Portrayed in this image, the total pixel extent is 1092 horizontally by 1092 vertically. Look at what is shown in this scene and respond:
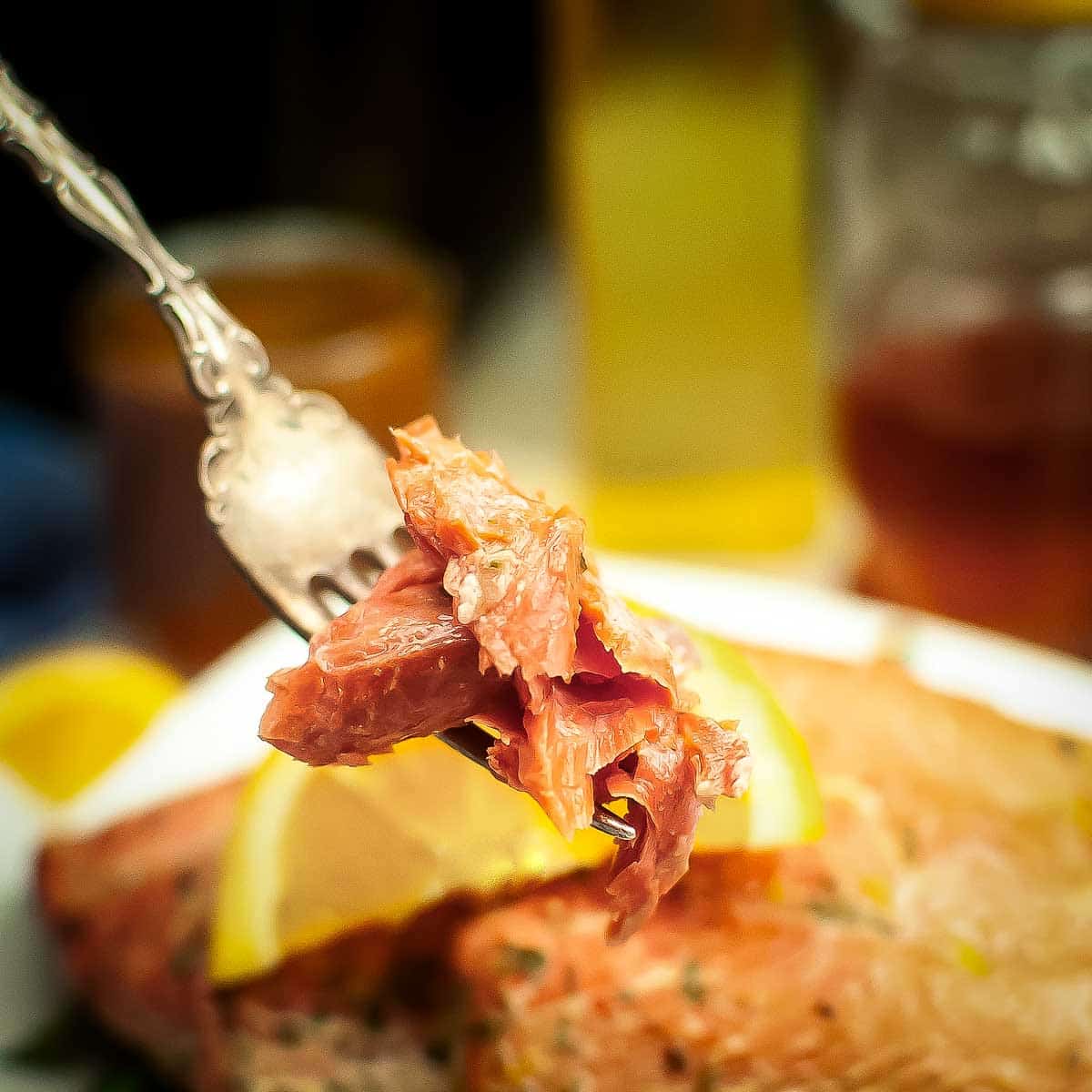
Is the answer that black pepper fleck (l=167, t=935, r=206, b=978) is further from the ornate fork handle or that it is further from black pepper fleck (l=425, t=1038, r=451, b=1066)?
the ornate fork handle

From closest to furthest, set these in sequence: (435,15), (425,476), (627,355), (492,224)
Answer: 1. (425,476)
2. (627,355)
3. (435,15)
4. (492,224)

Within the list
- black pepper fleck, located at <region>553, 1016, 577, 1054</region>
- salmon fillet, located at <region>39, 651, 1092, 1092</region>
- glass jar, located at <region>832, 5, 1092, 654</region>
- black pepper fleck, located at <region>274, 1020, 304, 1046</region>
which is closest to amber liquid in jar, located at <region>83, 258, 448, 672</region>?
glass jar, located at <region>832, 5, 1092, 654</region>

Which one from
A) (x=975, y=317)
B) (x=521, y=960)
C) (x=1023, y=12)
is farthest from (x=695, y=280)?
(x=521, y=960)

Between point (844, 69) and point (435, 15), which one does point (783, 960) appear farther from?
point (435, 15)

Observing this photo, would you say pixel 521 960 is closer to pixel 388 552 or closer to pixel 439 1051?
pixel 439 1051

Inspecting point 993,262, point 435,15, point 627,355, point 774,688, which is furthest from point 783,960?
point 435,15
